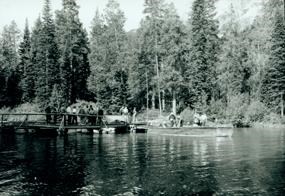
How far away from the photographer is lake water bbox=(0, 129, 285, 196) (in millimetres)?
13945

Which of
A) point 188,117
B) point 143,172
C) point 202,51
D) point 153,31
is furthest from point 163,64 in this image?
point 143,172

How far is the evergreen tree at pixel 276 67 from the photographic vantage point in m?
59.9

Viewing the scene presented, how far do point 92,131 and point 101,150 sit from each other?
18.1 m

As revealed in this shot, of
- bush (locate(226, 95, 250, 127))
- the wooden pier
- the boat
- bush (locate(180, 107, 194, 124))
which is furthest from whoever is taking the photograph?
bush (locate(226, 95, 250, 127))

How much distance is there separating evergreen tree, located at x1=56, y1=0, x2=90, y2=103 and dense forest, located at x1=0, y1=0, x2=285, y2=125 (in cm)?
16

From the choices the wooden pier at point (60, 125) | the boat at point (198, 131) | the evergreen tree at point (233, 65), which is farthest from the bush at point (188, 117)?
the boat at point (198, 131)

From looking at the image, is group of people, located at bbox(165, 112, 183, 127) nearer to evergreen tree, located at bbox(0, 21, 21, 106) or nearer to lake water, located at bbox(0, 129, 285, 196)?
lake water, located at bbox(0, 129, 285, 196)

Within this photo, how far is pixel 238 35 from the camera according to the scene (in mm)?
68438

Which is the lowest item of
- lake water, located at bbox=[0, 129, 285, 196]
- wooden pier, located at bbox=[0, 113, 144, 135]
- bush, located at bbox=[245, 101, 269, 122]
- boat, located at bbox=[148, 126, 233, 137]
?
lake water, located at bbox=[0, 129, 285, 196]

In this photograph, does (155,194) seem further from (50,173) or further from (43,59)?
(43,59)

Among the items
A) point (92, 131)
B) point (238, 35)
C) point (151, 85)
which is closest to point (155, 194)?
point (92, 131)

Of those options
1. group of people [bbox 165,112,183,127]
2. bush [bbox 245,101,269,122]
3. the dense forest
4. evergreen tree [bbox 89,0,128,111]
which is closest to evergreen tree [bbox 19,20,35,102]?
the dense forest

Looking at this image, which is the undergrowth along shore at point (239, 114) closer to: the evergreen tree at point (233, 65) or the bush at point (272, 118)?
the bush at point (272, 118)

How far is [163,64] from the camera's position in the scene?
59656 millimetres
